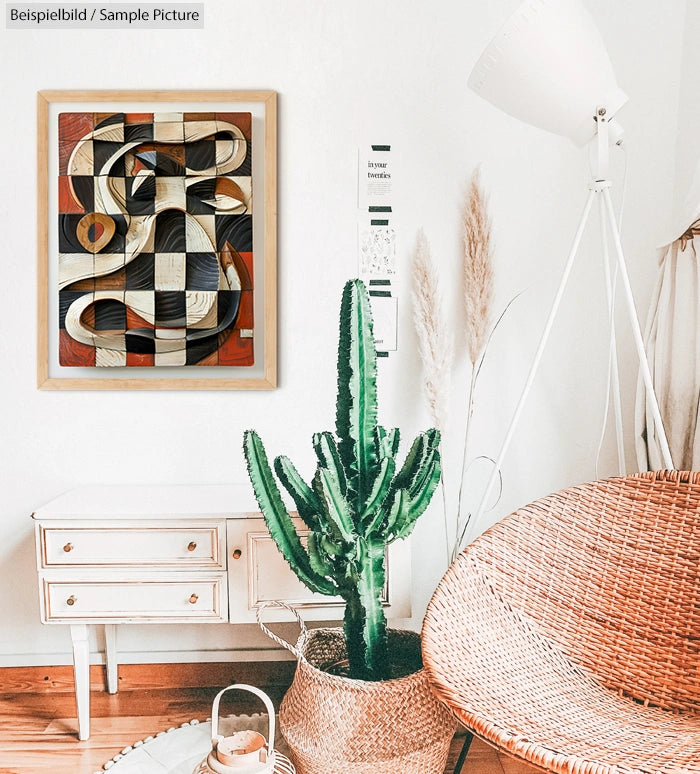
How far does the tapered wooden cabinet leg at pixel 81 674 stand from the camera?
1839 mm

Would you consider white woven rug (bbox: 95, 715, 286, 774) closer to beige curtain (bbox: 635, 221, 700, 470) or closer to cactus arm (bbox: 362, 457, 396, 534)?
cactus arm (bbox: 362, 457, 396, 534)

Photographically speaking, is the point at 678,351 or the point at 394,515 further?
the point at 678,351

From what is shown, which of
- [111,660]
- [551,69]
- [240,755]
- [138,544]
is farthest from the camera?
[111,660]

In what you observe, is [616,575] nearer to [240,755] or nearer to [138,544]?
[240,755]

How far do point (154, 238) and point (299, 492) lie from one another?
97cm

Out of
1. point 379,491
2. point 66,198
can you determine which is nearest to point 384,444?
point 379,491

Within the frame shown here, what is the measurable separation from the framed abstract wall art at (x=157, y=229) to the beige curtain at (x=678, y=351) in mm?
1129

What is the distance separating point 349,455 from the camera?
1607 millimetres

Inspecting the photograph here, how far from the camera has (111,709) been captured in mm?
2031

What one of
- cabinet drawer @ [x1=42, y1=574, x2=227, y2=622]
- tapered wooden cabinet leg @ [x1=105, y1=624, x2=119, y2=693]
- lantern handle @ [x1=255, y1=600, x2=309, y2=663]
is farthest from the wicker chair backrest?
tapered wooden cabinet leg @ [x1=105, y1=624, x2=119, y2=693]

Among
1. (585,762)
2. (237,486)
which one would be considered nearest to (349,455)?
(237,486)

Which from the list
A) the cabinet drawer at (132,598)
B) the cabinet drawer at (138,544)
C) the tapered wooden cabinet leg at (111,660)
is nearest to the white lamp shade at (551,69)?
the cabinet drawer at (138,544)

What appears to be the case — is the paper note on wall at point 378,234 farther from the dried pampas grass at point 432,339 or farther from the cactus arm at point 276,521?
the cactus arm at point 276,521

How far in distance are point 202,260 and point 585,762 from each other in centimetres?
164
